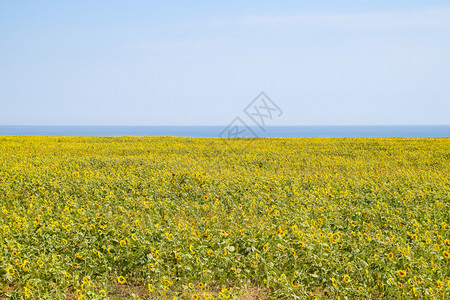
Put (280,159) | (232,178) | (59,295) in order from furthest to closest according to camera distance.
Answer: (280,159) < (232,178) < (59,295)

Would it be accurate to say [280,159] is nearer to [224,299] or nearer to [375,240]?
[375,240]

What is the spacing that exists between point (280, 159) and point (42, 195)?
12.6m

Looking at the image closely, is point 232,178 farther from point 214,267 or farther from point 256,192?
point 214,267

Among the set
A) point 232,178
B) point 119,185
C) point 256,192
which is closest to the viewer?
point 256,192

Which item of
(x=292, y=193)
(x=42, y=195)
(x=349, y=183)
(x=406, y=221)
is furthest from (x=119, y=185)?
(x=406, y=221)

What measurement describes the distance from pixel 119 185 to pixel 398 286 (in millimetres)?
8519

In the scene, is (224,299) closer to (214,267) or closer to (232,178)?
(214,267)

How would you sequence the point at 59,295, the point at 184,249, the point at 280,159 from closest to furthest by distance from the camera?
the point at 59,295
the point at 184,249
the point at 280,159

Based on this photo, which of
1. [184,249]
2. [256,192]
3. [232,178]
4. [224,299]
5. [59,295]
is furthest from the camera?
[232,178]

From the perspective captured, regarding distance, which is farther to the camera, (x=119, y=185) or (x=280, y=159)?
(x=280, y=159)

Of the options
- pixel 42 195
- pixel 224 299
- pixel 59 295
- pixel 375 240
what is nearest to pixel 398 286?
pixel 375 240

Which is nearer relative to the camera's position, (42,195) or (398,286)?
(398,286)

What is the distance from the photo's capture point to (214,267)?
19.2 feet

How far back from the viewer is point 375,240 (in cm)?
631
